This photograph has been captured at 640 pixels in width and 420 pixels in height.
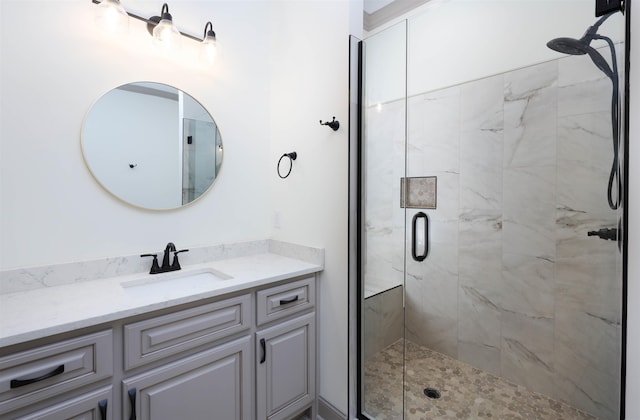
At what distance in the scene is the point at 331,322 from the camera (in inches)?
67.0

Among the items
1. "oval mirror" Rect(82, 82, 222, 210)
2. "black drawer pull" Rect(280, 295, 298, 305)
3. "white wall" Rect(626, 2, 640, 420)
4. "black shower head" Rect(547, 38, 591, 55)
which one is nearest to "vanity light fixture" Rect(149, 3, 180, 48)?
"oval mirror" Rect(82, 82, 222, 210)

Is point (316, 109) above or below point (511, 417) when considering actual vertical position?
above

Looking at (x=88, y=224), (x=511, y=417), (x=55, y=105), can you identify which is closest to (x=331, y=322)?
(x=511, y=417)

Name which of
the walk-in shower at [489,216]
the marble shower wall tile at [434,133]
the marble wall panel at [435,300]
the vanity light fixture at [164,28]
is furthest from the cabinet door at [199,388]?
the marble shower wall tile at [434,133]

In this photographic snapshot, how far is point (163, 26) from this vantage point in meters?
1.53

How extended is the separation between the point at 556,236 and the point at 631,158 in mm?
1029

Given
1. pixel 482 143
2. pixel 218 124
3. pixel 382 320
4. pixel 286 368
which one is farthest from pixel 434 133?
pixel 286 368

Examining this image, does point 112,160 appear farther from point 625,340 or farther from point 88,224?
point 625,340

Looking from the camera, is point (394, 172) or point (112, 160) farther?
point (394, 172)

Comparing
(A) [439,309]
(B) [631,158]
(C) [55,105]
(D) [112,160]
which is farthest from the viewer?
(A) [439,309]

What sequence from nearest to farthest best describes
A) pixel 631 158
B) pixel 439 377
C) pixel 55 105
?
pixel 631 158 → pixel 55 105 → pixel 439 377

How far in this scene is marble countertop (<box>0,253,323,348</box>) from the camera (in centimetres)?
98

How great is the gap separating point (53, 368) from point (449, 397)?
200cm

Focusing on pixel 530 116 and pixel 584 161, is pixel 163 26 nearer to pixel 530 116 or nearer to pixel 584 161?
pixel 530 116
